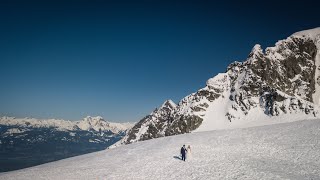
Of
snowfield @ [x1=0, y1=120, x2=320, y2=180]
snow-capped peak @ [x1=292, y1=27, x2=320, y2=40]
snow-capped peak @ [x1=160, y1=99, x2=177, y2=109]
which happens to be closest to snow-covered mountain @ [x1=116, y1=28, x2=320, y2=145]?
snow-capped peak @ [x1=292, y1=27, x2=320, y2=40]

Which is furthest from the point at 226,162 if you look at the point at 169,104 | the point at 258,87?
the point at 169,104

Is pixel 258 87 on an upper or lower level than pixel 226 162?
upper

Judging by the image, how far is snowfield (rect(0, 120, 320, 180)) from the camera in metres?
27.6

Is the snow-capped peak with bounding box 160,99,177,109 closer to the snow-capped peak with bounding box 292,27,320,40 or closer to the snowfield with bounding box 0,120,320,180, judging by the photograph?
the snow-capped peak with bounding box 292,27,320,40

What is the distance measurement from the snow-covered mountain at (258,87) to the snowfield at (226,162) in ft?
202

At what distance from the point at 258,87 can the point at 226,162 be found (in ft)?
297

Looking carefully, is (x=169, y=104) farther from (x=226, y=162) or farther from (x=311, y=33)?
(x=226, y=162)

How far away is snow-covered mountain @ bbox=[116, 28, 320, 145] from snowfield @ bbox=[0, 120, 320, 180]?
61.5 m

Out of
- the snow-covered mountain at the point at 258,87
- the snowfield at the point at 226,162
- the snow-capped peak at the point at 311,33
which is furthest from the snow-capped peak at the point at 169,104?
the snowfield at the point at 226,162

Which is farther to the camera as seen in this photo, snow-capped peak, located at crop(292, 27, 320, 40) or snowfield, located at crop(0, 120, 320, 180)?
snow-capped peak, located at crop(292, 27, 320, 40)

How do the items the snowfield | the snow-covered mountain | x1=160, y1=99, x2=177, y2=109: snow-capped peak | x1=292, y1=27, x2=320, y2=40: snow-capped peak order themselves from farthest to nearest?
x1=160, y1=99, x2=177, y2=109: snow-capped peak
x1=292, y1=27, x2=320, y2=40: snow-capped peak
the snow-covered mountain
the snowfield

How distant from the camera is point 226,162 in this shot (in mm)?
31922

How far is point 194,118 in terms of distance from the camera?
12306 cm

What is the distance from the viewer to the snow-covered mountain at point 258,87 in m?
110
